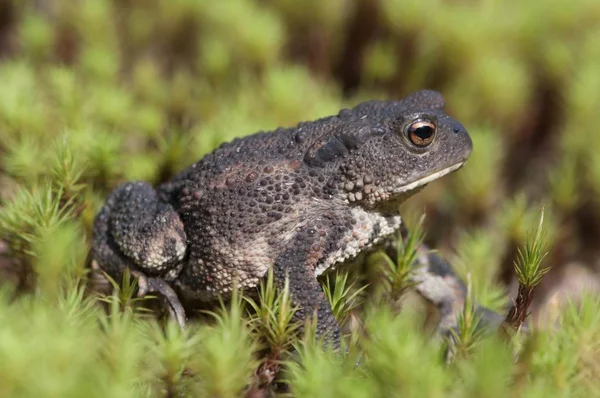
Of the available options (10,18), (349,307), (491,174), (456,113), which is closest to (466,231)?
(491,174)

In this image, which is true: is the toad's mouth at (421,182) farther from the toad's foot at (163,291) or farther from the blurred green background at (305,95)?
the toad's foot at (163,291)

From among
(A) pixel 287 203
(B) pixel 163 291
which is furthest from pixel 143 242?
(A) pixel 287 203

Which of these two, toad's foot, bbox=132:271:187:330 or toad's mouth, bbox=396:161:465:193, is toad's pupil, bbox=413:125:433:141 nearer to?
toad's mouth, bbox=396:161:465:193

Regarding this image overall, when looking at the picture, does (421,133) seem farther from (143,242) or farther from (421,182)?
(143,242)

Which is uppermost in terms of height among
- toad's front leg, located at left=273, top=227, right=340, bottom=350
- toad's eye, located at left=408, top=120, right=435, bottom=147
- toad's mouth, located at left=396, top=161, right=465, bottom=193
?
toad's eye, located at left=408, top=120, right=435, bottom=147

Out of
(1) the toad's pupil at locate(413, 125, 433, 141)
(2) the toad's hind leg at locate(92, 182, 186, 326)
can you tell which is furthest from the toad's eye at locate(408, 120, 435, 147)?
(2) the toad's hind leg at locate(92, 182, 186, 326)

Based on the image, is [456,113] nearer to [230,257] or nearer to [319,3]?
[319,3]

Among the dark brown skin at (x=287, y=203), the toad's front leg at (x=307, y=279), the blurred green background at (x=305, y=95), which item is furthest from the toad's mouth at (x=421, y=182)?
the blurred green background at (x=305, y=95)

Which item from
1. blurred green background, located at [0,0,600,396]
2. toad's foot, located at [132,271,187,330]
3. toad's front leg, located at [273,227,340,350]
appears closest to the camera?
toad's front leg, located at [273,227,340,350]
